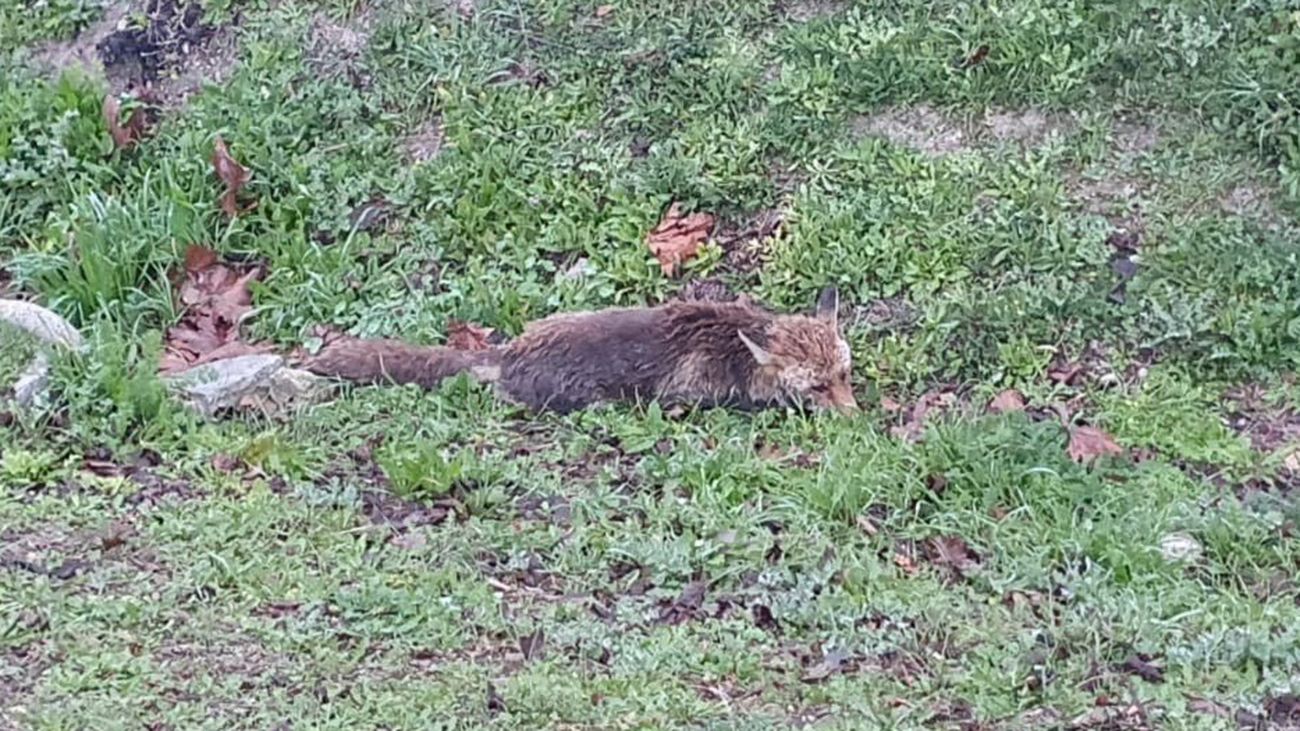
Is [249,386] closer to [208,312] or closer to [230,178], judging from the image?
[208,312]

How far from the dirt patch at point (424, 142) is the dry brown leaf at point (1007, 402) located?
3.03m

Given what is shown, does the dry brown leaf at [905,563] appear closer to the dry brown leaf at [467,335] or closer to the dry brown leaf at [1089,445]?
the dry brown leaf at [1089,445]

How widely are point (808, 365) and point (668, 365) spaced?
1.80ft

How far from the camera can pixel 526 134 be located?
8.38m

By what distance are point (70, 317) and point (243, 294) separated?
75 centimetres

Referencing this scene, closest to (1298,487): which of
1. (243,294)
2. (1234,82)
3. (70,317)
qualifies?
(1234,82)

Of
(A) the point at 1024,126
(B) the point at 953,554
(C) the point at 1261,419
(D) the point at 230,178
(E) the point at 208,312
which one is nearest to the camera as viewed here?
(B) the point at 953,554

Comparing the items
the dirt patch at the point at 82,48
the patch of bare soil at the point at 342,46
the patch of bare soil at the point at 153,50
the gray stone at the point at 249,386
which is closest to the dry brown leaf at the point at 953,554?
the gray stone at the point at 249,386

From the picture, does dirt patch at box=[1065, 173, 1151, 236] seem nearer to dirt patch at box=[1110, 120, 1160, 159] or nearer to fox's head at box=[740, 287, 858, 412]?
dirt patch at box=[1110, 120, 1160, 159]

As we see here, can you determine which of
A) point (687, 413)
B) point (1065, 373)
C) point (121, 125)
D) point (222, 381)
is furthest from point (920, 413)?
point (121, 125)

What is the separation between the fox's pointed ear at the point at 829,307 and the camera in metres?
7.07

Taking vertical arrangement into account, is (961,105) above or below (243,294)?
above

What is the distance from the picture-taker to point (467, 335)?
24.9 ft

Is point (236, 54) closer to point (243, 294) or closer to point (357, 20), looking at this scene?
point (357, 20)
